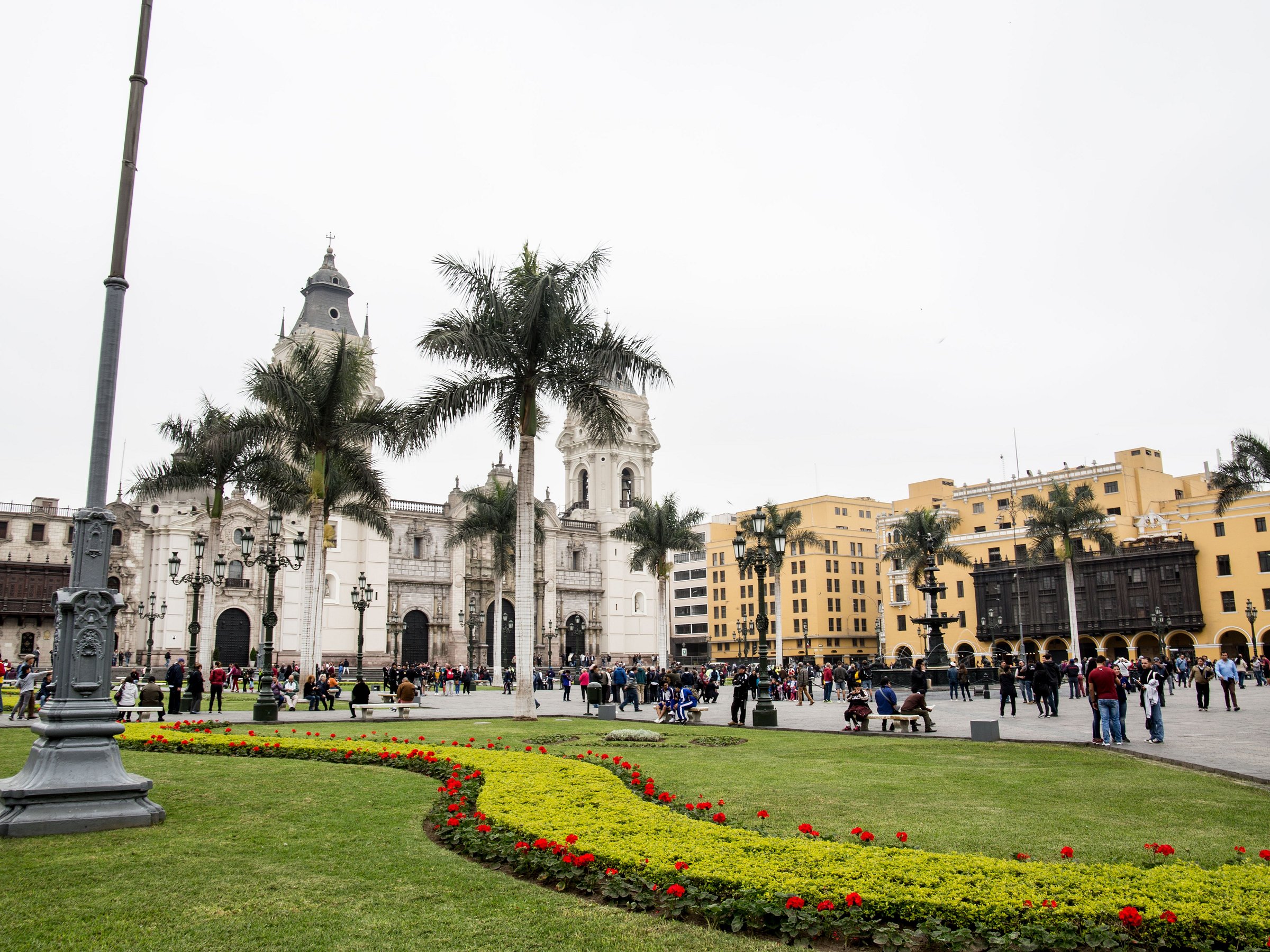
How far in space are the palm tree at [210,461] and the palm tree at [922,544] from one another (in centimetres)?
3070

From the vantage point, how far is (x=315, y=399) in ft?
84.6

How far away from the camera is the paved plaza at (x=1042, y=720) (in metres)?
13.6

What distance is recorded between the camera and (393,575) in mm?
58625

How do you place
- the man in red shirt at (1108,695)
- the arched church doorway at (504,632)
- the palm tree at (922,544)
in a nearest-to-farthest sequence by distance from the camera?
1. the man in red shirt at (1108,695)
2. the palm tree at (922,544)
3. the arched church doorway at (504,632)

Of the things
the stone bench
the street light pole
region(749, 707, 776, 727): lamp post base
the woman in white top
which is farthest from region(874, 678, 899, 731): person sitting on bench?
the woman in white top

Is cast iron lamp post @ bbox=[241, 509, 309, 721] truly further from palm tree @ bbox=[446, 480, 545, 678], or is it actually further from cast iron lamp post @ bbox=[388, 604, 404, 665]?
cast iron lamp post @ bbox=[388, 604, 404, 665]

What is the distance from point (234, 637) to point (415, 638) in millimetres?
11466

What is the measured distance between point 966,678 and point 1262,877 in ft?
86.6

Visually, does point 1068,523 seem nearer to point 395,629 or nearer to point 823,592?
point 823,592

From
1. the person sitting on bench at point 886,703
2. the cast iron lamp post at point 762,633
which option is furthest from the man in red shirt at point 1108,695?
the cast iron lamp post at point 762,633

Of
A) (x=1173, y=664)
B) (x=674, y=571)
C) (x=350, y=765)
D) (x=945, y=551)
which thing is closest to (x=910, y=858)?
(x=350, y=765)

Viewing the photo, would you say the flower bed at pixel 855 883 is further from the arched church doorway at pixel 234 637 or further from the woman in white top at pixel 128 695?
the arched church doorway at pixel 234 637

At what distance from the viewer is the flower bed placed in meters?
4.86

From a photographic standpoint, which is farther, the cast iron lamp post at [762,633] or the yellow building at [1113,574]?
the yellow building at [1113,574]
